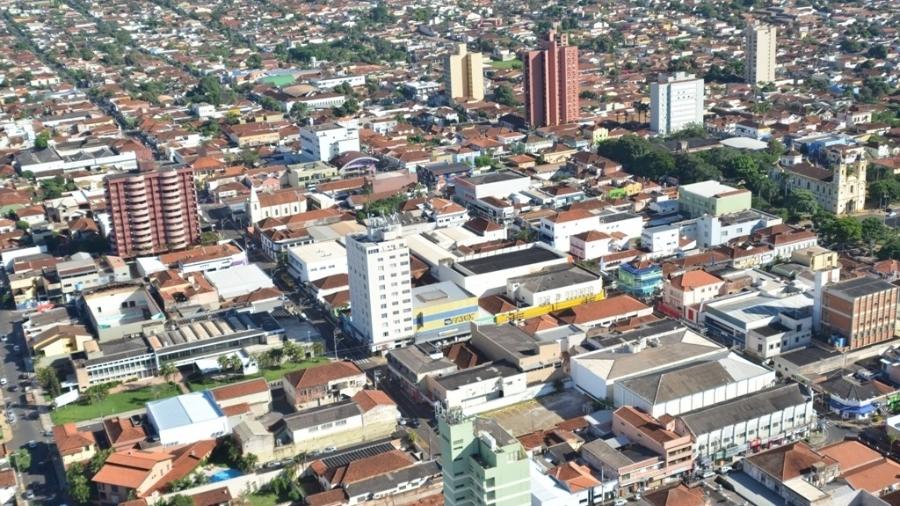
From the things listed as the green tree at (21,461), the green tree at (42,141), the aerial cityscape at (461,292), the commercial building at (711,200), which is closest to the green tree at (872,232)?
the aerial cityscape at (461,292)

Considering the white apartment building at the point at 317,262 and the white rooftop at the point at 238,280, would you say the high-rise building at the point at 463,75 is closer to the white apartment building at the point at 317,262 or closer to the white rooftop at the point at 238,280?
the white apartment building at the point at 317,262

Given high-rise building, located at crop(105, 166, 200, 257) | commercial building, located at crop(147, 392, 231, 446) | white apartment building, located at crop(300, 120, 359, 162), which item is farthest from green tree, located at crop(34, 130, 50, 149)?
commercial building, located at crop(147, 392, 231, 446)

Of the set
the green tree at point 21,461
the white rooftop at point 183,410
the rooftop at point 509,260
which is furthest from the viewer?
the rooftop at point 509,260

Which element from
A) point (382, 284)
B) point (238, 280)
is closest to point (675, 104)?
point (238, 280)

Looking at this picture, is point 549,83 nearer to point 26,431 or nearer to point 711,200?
point 711,200

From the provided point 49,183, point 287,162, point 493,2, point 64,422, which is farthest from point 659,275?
point 493,2
